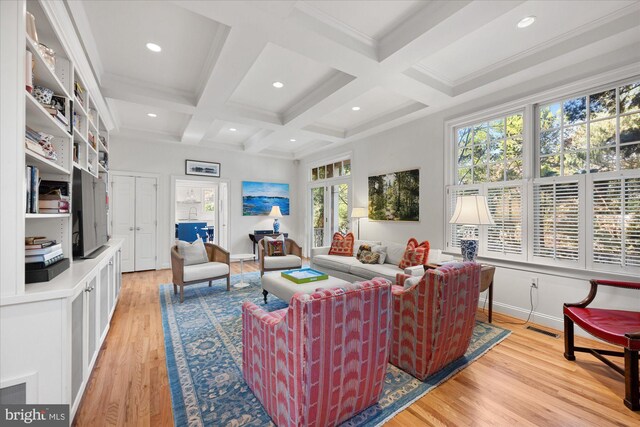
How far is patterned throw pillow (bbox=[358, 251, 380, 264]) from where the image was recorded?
422cm

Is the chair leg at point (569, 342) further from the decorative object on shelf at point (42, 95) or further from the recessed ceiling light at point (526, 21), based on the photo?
the decorative object on shelf at point (42, 95)

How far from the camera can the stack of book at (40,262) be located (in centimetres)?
156

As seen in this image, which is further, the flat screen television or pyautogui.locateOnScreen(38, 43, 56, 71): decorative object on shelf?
the flat screen television

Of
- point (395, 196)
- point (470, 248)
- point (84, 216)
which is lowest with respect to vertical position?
point (470, 248)

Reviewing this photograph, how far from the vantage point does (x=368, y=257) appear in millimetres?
4285

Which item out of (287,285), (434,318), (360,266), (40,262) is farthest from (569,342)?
(40,262)

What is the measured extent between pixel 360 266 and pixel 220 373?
95.7 inches

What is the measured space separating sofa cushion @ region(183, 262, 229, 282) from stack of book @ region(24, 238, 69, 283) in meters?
2.00

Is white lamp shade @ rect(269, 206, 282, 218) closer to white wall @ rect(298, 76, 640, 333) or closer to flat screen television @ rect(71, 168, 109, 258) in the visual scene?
white wall @ rect(298, 76, 640, 333)

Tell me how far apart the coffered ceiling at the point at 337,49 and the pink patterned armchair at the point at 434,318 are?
1999 mm

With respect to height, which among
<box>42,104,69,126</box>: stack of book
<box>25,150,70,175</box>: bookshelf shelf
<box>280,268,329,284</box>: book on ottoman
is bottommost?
<box>280,268,329,284</box>: book on ottoman

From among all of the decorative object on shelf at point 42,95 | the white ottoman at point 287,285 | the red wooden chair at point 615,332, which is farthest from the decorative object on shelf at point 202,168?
the red wooden chair at point 615,332

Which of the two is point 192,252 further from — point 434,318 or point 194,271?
point 434,318

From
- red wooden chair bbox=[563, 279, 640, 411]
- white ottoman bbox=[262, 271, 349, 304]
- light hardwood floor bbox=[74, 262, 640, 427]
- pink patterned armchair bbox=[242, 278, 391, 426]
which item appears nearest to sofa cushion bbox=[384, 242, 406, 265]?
white ottoman bbox=[262, 271, 349, 304]
